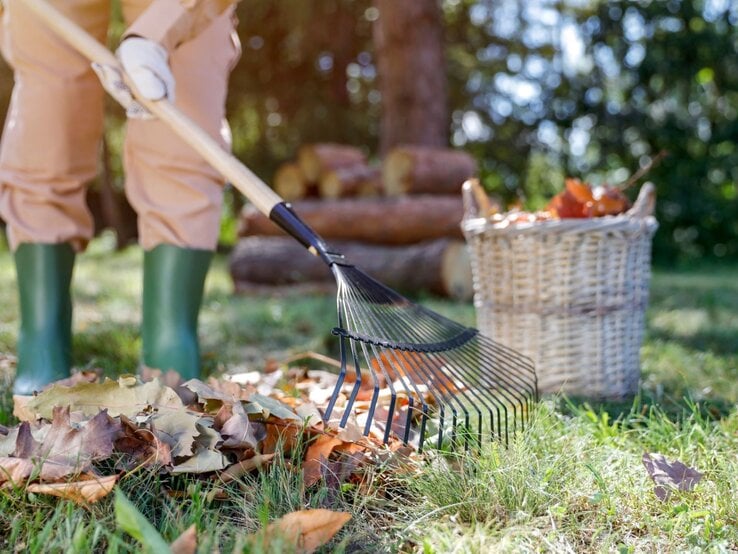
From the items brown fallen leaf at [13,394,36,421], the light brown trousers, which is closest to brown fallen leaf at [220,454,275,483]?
brown fallen leaf at [13,394,36,421]

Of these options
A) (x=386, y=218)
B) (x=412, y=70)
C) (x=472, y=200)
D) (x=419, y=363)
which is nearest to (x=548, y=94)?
(x=412, y=70)

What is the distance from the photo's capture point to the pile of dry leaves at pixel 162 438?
3.56 ft

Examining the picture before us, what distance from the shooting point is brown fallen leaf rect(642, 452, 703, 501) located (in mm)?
1168

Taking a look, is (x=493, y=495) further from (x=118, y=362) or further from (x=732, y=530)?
(x=118, y=362)

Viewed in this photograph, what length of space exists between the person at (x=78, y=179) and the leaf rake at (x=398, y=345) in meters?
0.10

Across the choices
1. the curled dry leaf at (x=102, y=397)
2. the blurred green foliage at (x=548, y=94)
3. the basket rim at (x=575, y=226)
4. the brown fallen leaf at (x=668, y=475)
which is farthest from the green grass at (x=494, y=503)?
the blurred green foliage at (x=548, y=94)

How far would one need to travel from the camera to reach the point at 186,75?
1828 mm

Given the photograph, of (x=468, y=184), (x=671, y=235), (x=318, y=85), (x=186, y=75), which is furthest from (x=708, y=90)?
(x=186, y=75)

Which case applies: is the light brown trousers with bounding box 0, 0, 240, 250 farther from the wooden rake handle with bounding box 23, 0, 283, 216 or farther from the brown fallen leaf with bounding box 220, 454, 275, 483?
the brown fallen leaf with bounding box 220, 454, 275, 483

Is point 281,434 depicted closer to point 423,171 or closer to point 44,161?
point 44,161

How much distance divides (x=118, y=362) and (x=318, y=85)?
710cm

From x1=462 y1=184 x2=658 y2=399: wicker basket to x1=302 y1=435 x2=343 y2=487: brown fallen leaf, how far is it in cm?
83

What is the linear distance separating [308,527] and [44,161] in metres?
1.28

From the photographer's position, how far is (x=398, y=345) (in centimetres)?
131
